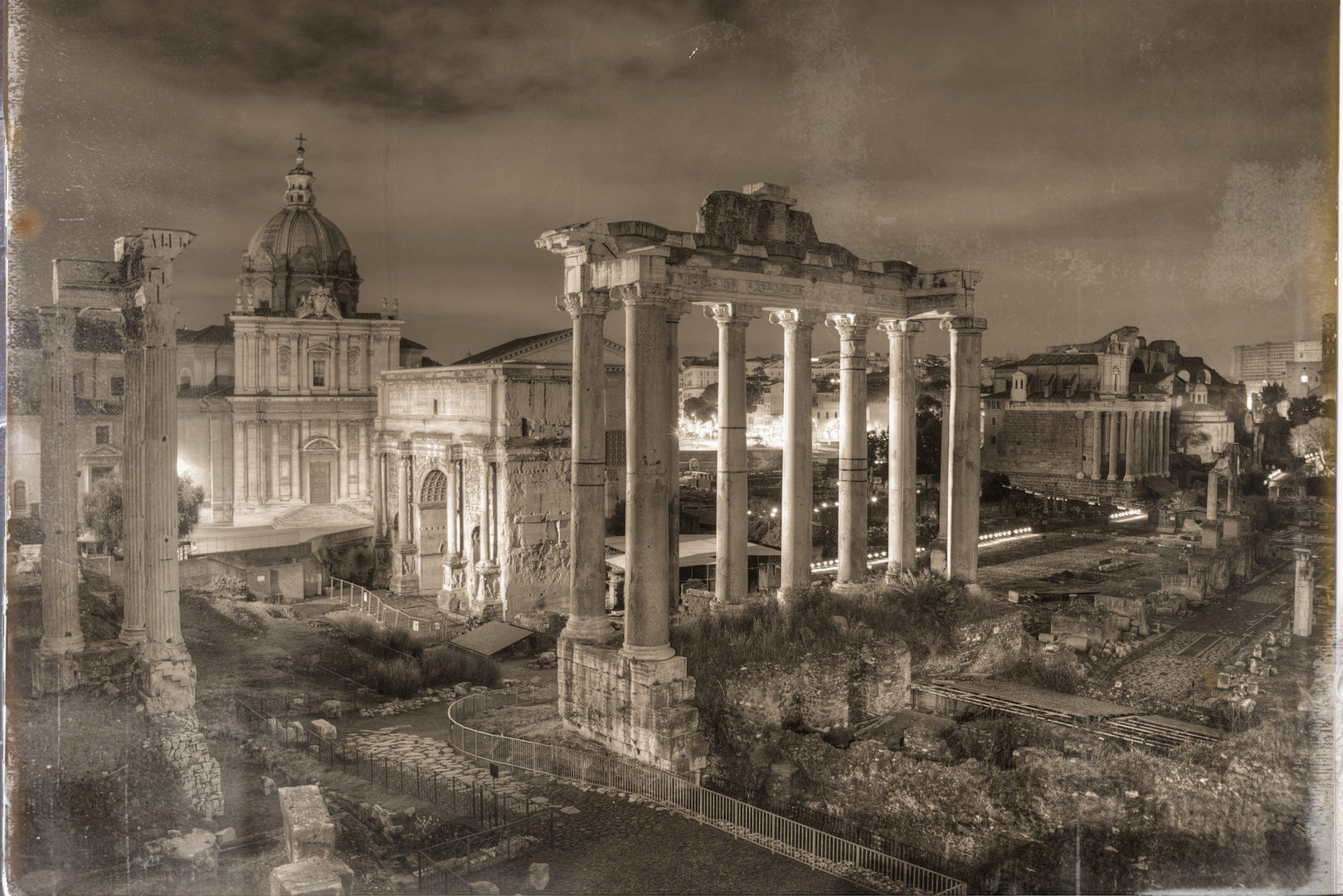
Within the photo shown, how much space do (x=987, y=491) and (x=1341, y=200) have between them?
146 feet

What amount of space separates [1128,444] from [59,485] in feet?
205

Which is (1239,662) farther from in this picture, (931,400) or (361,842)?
(931,400)

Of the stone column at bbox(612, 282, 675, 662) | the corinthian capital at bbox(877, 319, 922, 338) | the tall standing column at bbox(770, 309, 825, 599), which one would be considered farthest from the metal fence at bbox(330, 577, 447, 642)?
the corinthian capital at bbox(877, 319, 922, 338)

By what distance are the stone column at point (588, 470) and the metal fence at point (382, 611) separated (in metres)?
11.4

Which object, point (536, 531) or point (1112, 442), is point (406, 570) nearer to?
point (536, 531)

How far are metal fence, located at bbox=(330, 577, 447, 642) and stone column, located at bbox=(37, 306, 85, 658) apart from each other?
35.4 ft

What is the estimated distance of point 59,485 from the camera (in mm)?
15398

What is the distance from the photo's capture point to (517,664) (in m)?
23.1

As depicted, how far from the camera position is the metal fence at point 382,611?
27.6 m

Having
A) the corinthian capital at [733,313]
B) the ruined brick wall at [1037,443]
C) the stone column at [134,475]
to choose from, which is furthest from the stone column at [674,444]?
the ruined brick wall at [1037,443]

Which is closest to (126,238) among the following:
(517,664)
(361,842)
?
(361,842)

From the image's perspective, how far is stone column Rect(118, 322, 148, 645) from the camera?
14.6 m

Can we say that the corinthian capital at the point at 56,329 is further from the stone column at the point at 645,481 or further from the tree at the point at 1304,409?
the tree at the point at 1304,409

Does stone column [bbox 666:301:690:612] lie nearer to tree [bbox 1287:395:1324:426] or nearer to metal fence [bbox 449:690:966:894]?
metal fence [bbox 449:690:966:894]
